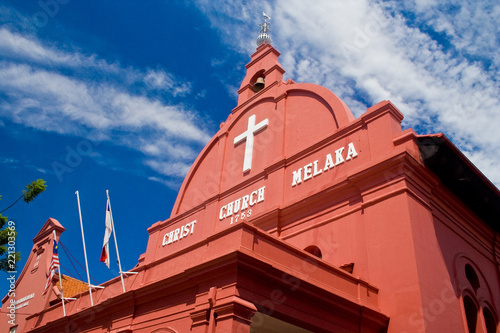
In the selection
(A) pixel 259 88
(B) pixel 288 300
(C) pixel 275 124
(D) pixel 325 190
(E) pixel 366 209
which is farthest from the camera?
(A) pixel 259 88

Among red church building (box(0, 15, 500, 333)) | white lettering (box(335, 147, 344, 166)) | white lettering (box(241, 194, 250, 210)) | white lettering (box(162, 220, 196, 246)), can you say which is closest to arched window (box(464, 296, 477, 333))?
red church building (box(0, 15, 500, 333))

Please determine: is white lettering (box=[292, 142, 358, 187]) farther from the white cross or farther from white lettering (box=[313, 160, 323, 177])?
the white cross

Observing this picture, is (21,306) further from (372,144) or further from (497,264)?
(497,264)

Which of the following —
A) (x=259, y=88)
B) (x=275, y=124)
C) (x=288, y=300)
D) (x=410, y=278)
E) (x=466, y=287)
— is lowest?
(x=288, y=300)

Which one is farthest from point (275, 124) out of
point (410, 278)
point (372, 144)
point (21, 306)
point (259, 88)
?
point (21, 306)

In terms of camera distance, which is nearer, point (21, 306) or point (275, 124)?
point (275, 124)

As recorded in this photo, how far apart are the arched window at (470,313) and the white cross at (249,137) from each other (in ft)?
27.0

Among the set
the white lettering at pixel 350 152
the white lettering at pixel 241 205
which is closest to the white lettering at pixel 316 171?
the white lettering at pixel 350 152

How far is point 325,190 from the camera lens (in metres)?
12.5

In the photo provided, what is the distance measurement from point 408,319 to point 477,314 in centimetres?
359

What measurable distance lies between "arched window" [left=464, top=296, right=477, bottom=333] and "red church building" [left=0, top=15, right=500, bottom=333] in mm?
29

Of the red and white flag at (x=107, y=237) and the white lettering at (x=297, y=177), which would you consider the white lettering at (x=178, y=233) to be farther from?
the white lettering at (x=297, y=177)

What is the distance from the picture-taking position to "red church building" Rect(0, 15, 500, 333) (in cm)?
878

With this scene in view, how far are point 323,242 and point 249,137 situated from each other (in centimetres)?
636
